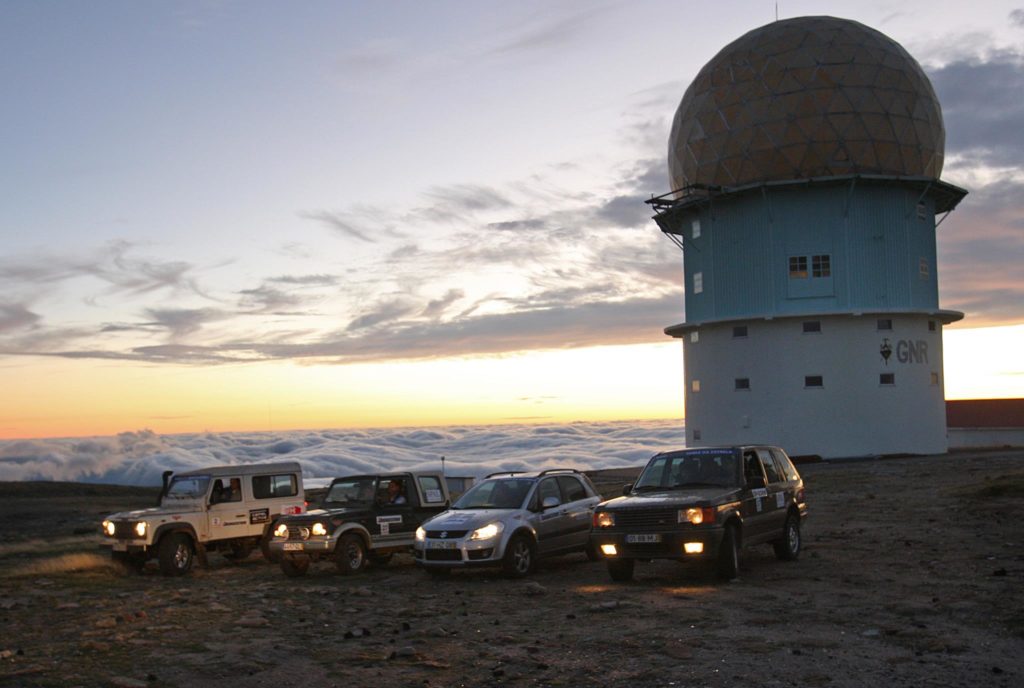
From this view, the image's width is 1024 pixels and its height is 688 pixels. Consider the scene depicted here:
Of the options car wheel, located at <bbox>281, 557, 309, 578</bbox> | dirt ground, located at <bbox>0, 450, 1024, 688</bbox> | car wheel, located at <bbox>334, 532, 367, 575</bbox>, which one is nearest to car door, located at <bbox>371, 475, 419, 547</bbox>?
car wheel, located at <bbox>334, 532, 367, 575</bbox>

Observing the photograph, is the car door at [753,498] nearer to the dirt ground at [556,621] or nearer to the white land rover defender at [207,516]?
the dirt ground at [556,621]

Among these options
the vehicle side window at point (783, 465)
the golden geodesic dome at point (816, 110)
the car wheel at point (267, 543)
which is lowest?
the car wheel at point (267, 543)

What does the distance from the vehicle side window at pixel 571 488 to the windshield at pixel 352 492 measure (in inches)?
139

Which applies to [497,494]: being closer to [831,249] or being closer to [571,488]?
[571,488]

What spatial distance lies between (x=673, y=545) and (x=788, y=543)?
3.20 metres

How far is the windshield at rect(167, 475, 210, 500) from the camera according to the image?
17688mm

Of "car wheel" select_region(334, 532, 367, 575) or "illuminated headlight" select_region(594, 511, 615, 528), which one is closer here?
"illuminated headlight" select_region(594, 511, 615, 528)

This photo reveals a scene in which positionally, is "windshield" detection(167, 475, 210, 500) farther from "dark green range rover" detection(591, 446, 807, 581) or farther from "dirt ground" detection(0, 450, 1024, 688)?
"dark green range rover" detection(591, 446, 807, 581)

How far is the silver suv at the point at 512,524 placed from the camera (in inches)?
575

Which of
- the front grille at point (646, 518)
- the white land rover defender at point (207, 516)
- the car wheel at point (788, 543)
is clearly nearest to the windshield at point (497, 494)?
the front grille at point (646, 518)

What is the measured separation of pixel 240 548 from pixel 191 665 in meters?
9.49

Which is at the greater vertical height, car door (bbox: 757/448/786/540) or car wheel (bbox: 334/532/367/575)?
car door (bbox: 757/448/786/540)

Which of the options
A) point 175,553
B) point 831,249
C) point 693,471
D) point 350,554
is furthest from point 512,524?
point 831,249

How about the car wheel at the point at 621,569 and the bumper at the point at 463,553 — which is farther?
the bumper at the point at 463,553
